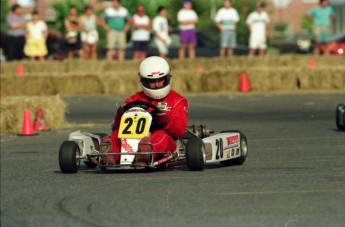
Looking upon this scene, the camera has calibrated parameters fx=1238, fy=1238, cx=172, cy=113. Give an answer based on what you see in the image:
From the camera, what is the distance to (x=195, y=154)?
37.7 ft

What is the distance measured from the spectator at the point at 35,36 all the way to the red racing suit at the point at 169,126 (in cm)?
1579

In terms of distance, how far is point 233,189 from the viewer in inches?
384

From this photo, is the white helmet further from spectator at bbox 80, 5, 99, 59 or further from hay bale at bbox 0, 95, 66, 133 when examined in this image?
spectator at bbox 80, 5, 99, 59

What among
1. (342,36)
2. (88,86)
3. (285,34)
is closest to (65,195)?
(88,86)

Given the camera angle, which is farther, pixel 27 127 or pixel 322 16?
pixel 322 16

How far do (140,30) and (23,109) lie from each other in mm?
9125

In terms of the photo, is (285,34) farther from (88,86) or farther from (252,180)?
(252,180)

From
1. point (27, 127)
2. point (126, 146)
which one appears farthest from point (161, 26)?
point (126, 146)

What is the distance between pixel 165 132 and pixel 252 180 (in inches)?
66.3

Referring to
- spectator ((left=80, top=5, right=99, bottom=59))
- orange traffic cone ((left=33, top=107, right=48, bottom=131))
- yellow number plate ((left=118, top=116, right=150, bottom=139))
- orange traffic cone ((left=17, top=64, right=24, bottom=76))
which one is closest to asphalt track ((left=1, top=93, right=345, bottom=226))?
yellow number plate ((left=118, top=116, right=150, bottom=139))

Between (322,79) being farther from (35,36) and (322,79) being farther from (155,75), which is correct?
(155,75)

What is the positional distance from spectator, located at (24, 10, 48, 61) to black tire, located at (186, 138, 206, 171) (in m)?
16.6

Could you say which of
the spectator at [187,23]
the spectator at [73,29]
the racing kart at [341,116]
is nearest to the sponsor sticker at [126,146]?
the racing kart at [341,116]

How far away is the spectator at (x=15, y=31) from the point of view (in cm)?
2739
